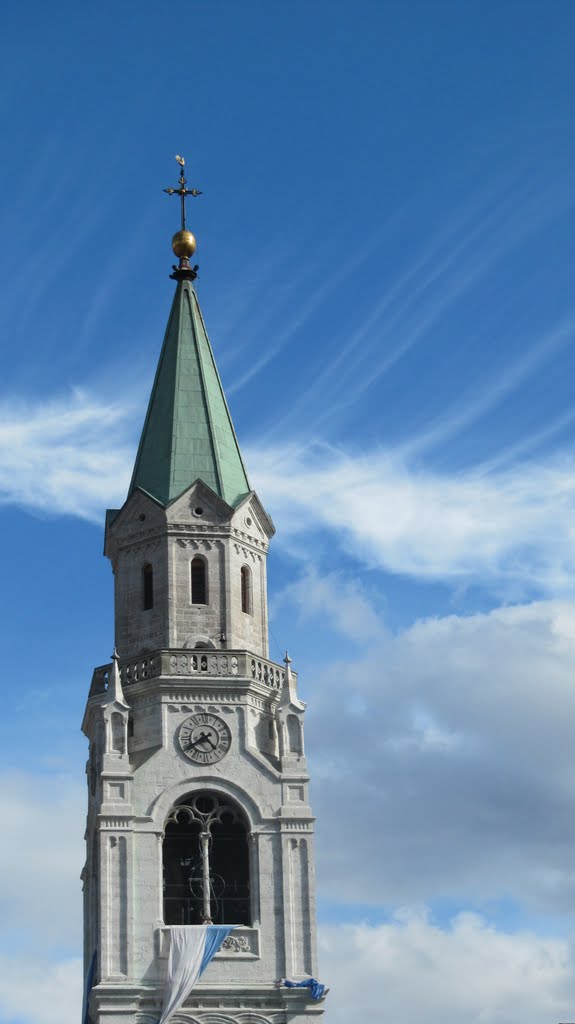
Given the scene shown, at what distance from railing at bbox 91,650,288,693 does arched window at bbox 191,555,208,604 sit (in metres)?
2.30

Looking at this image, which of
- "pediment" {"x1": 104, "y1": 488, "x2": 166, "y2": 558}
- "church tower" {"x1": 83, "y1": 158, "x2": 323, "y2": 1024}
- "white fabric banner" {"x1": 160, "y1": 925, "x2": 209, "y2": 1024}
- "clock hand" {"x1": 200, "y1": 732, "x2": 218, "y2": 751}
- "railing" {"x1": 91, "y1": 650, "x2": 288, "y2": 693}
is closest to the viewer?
"white fabric banner" {"x1": 160, "y1": 925, "x2": 209, "y2": 1024}

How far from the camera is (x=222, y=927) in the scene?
60.7m

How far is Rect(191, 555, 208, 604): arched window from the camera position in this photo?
6656cm

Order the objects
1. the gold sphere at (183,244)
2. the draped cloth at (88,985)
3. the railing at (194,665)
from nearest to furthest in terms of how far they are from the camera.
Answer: the draped cloth at (88,985) < the railing at (194,665) < the gold sphere at (183,244)

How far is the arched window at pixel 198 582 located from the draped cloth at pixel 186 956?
11.2 meters

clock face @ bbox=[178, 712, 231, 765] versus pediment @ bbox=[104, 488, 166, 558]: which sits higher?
pediment @ bbox=[104, 488, 166, 558]

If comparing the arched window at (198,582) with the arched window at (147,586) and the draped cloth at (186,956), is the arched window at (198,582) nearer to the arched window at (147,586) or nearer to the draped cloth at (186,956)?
the arched window at (147,586)

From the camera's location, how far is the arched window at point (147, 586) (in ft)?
219

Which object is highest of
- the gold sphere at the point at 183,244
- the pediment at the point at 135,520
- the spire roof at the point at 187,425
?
the gold sphere at the point at 183,244

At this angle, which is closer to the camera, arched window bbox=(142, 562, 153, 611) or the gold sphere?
arched window bbox=(142, 562, 153, 611)

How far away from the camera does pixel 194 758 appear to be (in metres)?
63.4

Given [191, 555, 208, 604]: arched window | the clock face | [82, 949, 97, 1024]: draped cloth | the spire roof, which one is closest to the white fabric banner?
[82, 949, 97, 1024]: draped cloth

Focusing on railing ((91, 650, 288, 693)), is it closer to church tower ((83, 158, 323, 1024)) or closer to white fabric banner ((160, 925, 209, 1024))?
church tower ((83, 158, 323, 1024))

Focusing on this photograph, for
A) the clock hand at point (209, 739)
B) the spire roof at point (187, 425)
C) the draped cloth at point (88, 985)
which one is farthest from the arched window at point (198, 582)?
the draped cloth at point (88, 985)
